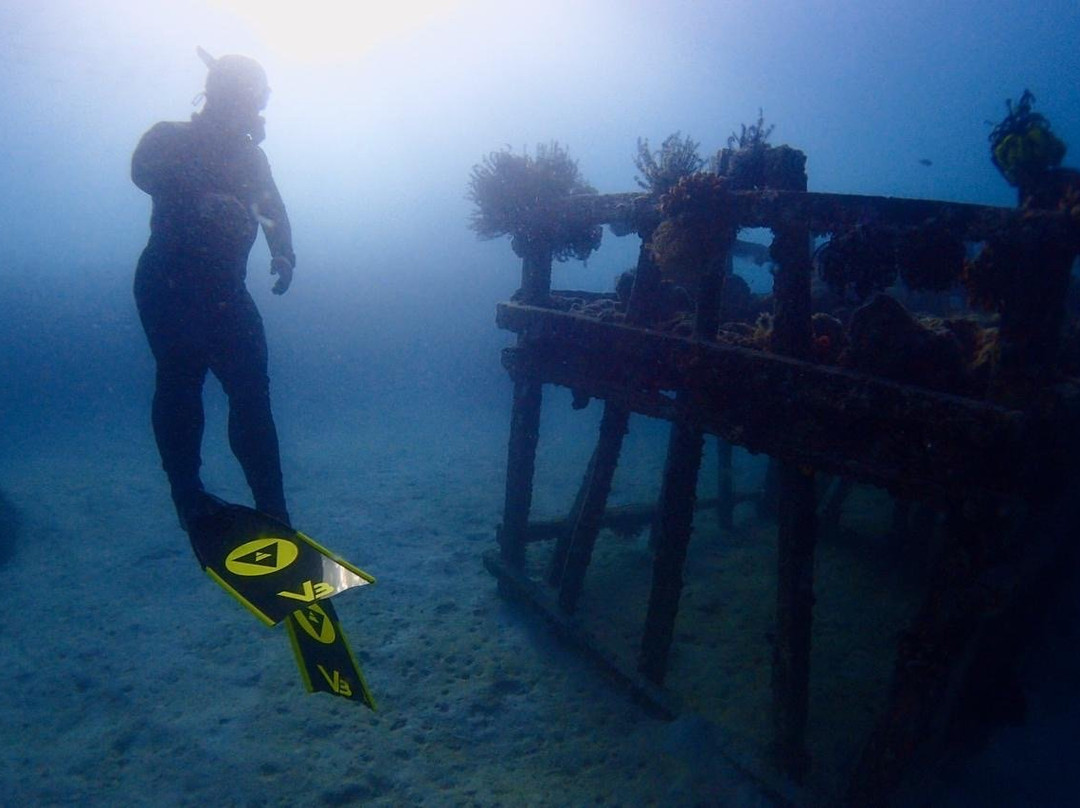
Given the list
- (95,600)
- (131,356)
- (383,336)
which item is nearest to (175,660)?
(95,600)

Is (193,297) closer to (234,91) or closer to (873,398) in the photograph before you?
(234,91)

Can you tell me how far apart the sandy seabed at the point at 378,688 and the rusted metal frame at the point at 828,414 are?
223 centimetres

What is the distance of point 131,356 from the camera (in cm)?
2947

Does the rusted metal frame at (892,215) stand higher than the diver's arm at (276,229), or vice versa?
the rusted metal frame at (892,215)

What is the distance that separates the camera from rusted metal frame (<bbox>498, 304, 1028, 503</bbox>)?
296cm

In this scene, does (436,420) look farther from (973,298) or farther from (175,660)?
(973,298)

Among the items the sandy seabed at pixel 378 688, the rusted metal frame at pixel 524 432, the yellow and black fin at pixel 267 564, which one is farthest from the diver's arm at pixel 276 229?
the sandy seabed at pixel 378 688

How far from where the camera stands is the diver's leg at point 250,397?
14.4 feet

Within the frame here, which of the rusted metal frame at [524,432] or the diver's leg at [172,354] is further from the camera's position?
the rusted metal frame at [524,432]

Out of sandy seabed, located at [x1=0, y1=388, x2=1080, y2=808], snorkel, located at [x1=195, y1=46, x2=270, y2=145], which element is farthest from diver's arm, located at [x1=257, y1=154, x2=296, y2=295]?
sandy seabed, located at [x1=0, y1=388, x2=1080, y2=808]

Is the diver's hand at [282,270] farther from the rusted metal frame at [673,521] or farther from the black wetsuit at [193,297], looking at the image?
the rusted metal frame at [673,521]

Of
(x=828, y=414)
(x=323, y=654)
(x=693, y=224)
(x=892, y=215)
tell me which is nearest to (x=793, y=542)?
(x=828, y=414)

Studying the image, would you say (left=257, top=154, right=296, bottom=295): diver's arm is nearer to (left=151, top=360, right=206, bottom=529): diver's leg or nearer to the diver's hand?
the diver's hand

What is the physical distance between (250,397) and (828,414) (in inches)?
150
